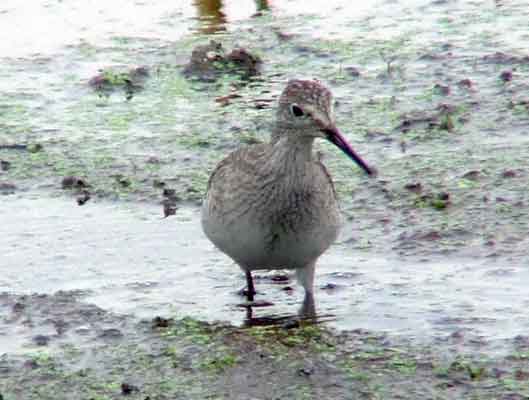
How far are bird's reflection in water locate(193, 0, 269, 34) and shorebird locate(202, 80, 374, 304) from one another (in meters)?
6.37

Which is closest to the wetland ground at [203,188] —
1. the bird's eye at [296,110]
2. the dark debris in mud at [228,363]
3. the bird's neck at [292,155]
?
the dark debris in mud at [228,363]

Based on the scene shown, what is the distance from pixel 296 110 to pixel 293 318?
46.1 inches

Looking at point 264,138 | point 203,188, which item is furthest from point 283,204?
point 264,138

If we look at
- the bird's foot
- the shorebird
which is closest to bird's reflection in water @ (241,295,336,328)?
the bird's foot

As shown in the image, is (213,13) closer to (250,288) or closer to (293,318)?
(250,288)

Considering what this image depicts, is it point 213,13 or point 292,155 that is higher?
point 292,155

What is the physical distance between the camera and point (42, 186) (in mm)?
10508

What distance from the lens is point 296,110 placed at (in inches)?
310

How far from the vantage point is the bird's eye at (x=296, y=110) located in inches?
309

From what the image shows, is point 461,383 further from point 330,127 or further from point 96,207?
point 96,207

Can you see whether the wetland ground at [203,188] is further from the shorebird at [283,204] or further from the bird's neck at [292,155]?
the bird's neck at [292,155]

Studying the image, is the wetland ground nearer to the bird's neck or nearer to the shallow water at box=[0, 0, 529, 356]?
the shallow water at box=[0, 0, 529, 356]

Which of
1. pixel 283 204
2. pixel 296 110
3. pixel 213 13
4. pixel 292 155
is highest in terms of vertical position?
pixel 296 110

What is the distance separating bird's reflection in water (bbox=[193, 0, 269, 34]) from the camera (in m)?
14.4
